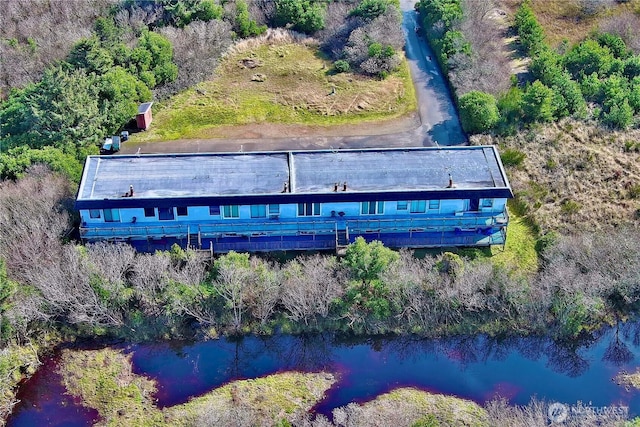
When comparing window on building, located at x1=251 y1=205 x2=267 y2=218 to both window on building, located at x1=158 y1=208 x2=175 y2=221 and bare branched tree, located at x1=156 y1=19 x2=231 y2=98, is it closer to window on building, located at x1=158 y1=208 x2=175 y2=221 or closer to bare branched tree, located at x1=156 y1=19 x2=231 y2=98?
window on building, located at x1=158 y1=208 x2=175 y2=221

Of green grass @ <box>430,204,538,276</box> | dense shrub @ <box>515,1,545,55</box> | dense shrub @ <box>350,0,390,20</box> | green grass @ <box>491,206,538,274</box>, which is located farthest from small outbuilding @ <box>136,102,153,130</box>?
dense shrub @ <box>515,1,545,55</box>

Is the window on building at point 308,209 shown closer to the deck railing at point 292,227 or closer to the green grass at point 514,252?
the deck railing at point 292,227

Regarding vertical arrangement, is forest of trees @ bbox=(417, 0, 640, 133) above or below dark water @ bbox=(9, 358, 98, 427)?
above

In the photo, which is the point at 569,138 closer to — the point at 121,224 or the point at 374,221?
the point at 374,221

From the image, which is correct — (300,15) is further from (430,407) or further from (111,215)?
(430,407)

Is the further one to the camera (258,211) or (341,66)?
(341,66)

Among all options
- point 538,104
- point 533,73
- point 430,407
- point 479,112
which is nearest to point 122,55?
point 479,112
